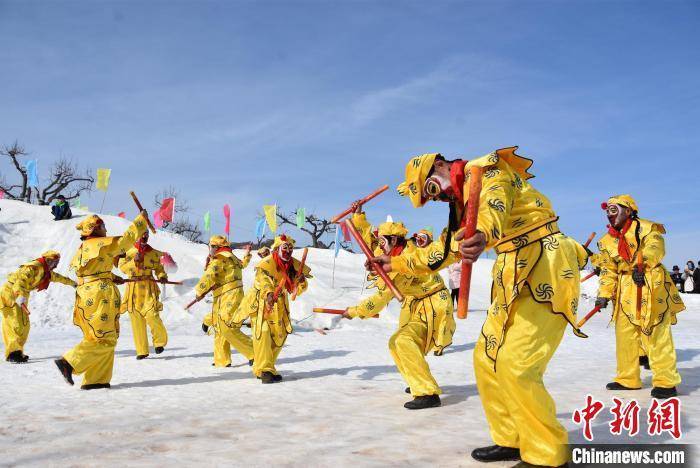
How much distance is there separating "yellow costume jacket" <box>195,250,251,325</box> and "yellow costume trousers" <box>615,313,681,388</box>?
514 cm

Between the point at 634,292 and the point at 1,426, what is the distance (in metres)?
5.85

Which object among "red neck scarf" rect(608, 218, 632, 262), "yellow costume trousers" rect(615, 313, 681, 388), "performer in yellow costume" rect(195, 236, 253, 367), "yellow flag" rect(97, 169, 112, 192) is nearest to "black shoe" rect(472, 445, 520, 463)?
"yellow costume trousers" rect(615, 313, 681, 388)

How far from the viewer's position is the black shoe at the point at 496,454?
10.9 feet

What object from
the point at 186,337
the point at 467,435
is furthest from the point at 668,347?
the point at 186,337

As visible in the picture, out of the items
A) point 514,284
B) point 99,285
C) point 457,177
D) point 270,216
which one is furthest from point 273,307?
point 270,216

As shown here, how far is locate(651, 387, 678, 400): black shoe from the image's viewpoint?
5363 millimetres

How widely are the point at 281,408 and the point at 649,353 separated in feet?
11.8

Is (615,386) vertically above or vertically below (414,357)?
below

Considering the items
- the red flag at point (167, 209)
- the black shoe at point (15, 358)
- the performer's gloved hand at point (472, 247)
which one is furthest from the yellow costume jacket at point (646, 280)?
the red flag at point (167, 209)

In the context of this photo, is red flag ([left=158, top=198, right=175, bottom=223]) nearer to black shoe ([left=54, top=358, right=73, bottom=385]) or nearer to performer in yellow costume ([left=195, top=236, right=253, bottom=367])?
performer in yellow costume ([left=195, top=236, right=253, bottom=367])

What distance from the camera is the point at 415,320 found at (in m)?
5.68

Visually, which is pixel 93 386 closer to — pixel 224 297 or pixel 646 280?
pixel 224 297

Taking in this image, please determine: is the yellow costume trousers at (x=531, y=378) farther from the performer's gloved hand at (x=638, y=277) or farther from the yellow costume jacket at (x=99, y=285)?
the yellow costume jacket at (x=99, y=285)

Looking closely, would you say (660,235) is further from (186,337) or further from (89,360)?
(186,337)
